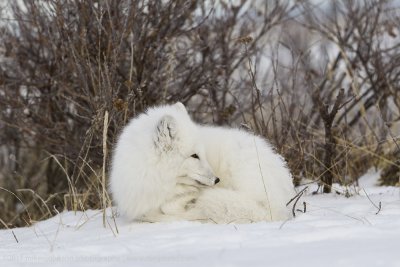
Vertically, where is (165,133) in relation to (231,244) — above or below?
above

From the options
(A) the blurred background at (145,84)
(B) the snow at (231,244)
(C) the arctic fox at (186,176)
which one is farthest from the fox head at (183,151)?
(A) the blurred background at (145,84)

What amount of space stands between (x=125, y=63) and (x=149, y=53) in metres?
0.38

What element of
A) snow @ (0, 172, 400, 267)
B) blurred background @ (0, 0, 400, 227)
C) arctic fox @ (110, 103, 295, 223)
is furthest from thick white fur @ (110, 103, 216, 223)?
blurred background @ (0, 0, 400, 227)

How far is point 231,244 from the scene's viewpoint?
311cm

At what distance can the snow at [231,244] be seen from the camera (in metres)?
2.73

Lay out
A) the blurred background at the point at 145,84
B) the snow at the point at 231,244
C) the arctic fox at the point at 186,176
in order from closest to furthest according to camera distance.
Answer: the snow at the point at 231,244 < the arctic fox at the point at 186,176 < the blurred background at the point at 145,84

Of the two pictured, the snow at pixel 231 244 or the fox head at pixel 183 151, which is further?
the fox head at pixel 183 151

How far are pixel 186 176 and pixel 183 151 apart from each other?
17cm

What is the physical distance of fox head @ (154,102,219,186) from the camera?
4195mm

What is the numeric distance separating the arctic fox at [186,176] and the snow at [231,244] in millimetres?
201

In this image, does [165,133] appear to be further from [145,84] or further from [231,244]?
[145,84]

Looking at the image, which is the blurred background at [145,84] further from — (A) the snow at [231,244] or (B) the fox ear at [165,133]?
(A) the snow at [231,244]

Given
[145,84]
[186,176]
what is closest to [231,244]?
[186,176]

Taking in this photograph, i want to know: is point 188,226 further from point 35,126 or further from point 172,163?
point 35,126
